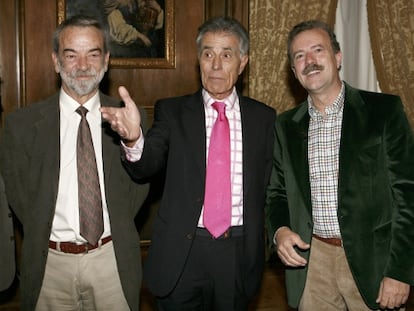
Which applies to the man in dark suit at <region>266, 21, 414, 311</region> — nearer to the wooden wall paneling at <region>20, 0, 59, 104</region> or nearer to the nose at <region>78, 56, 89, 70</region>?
the nose at <region>78, 56, 89, 70</region>

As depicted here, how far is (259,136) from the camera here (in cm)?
236

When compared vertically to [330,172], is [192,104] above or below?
above

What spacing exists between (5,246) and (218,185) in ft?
2.99

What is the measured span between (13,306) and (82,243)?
1652 mm

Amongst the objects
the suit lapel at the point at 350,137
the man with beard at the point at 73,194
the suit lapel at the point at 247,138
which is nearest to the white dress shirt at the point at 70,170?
the man with beard at the point at 73,194

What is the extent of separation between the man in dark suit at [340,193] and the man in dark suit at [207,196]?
119mm

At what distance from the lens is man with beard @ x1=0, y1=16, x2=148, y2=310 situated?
2246mm

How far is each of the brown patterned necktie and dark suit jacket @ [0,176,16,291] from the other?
0.32 meters

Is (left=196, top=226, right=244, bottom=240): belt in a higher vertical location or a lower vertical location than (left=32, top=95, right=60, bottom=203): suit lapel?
lower

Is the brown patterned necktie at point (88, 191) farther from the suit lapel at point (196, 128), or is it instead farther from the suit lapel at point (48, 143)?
the suit lapel at point (196, 128)

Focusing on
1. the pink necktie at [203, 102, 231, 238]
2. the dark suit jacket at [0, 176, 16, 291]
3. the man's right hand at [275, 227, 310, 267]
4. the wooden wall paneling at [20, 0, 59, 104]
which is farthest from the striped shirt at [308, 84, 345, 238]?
the wooden wall paneling at [20, 0, 59, 104]

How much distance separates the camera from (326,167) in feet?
7.16

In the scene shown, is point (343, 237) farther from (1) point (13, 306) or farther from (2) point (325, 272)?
(1) point (13, 306)

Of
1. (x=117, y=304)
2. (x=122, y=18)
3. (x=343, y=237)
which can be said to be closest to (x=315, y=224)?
(x=343, y=237)
